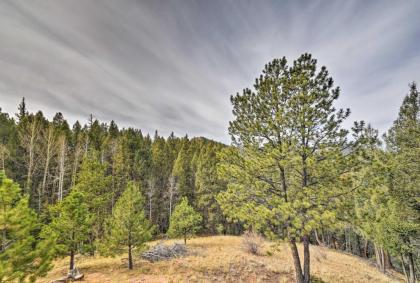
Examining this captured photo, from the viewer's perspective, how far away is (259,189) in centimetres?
848

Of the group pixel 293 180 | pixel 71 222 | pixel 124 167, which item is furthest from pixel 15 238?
pixel 124 167

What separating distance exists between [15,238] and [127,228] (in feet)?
24.4

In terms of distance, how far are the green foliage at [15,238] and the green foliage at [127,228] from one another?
6656 millimetres

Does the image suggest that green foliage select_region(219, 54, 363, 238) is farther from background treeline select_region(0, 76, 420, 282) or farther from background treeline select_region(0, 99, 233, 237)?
background treeline select_region(0, 99, 233, 237)

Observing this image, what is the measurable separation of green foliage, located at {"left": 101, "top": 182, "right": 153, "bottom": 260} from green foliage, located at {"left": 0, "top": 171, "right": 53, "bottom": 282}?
21.8 ft

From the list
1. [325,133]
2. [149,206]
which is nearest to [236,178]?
[325,133]

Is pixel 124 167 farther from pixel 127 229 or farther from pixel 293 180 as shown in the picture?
pixel 293 180

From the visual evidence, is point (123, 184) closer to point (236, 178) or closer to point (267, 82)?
point (236, 178)

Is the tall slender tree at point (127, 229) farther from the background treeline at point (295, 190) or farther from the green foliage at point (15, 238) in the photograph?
the green foliage at point (15, 238)

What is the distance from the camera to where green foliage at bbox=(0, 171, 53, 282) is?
5.67m

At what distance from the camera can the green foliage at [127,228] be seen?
1286cm

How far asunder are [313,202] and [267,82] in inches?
185

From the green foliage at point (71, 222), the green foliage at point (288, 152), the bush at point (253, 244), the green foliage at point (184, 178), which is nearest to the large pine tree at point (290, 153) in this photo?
the green foliage at point (288, 152)

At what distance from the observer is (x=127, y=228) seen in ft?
42.8
